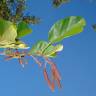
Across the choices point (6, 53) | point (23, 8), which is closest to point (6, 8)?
point (23, 8)

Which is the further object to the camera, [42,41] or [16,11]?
[16,11]

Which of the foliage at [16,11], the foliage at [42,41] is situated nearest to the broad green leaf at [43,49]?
the foliage at [42,41]

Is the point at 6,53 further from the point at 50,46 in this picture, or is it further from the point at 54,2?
the point at 54,2

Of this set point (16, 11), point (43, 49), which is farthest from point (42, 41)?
point (16, 11)

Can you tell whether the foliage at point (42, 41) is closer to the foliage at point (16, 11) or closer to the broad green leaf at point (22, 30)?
the broad green leaf at point (22, 30)

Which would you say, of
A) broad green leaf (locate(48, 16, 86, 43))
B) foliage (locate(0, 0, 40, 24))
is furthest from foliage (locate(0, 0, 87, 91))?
foliage (locate(0, 0, 40, 24))

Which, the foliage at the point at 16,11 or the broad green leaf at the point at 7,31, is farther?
the foliage at the point at 16,11

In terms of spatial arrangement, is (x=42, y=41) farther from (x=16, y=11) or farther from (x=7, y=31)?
(x=16, y=11)

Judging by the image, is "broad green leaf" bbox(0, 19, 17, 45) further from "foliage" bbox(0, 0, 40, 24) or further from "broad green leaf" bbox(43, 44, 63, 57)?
"foliage" bbox(0, 0, 40, 24)

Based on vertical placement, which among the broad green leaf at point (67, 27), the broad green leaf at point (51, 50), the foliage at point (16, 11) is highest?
the foliage at point (16, 11)

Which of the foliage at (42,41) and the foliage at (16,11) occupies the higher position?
the foliage at (16,11)
